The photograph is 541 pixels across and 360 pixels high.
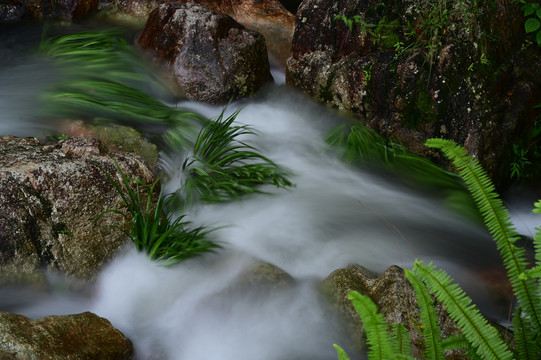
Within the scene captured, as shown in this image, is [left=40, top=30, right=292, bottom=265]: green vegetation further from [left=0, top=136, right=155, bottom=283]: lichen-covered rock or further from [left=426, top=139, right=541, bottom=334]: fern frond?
→ [left=426, top=139, right=541, bottom=334]: fern frond

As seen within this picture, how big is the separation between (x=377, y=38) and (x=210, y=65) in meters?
1.80

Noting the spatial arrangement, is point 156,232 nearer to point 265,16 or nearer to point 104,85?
point 104,85

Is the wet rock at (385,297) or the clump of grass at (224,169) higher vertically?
the wet rock at (385,297)

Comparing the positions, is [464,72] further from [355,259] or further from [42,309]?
[42,309]

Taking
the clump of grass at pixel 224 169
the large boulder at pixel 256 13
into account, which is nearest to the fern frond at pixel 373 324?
the clump of grass at pixel 224 169

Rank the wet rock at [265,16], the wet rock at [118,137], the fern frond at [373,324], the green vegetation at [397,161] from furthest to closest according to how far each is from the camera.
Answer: the wet rock at [265,16] < the green vegetation at [397,161] < the wet rock at [118,137] < the fern frond at [373,324]

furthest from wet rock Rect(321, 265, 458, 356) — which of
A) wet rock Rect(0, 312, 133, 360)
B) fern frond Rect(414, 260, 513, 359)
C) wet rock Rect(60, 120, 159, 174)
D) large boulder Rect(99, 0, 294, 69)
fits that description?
large boulder Rect(99, 0, 294, 69)

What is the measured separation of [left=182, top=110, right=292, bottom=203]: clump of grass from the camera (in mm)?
4215

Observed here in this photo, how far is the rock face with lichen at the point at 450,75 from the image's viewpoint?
476 cm

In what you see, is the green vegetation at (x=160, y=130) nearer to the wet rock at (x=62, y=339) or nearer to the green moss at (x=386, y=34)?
the wet rock at (x=62, y=339)

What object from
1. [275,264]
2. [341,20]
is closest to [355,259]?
[275,264]

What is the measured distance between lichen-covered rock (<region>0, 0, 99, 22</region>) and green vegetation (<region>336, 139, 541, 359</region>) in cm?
659

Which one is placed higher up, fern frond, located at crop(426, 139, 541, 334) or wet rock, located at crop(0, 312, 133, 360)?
fern frond, located at crop(426, 139, 541, 334)

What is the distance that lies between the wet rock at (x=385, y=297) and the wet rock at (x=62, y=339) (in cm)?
126
